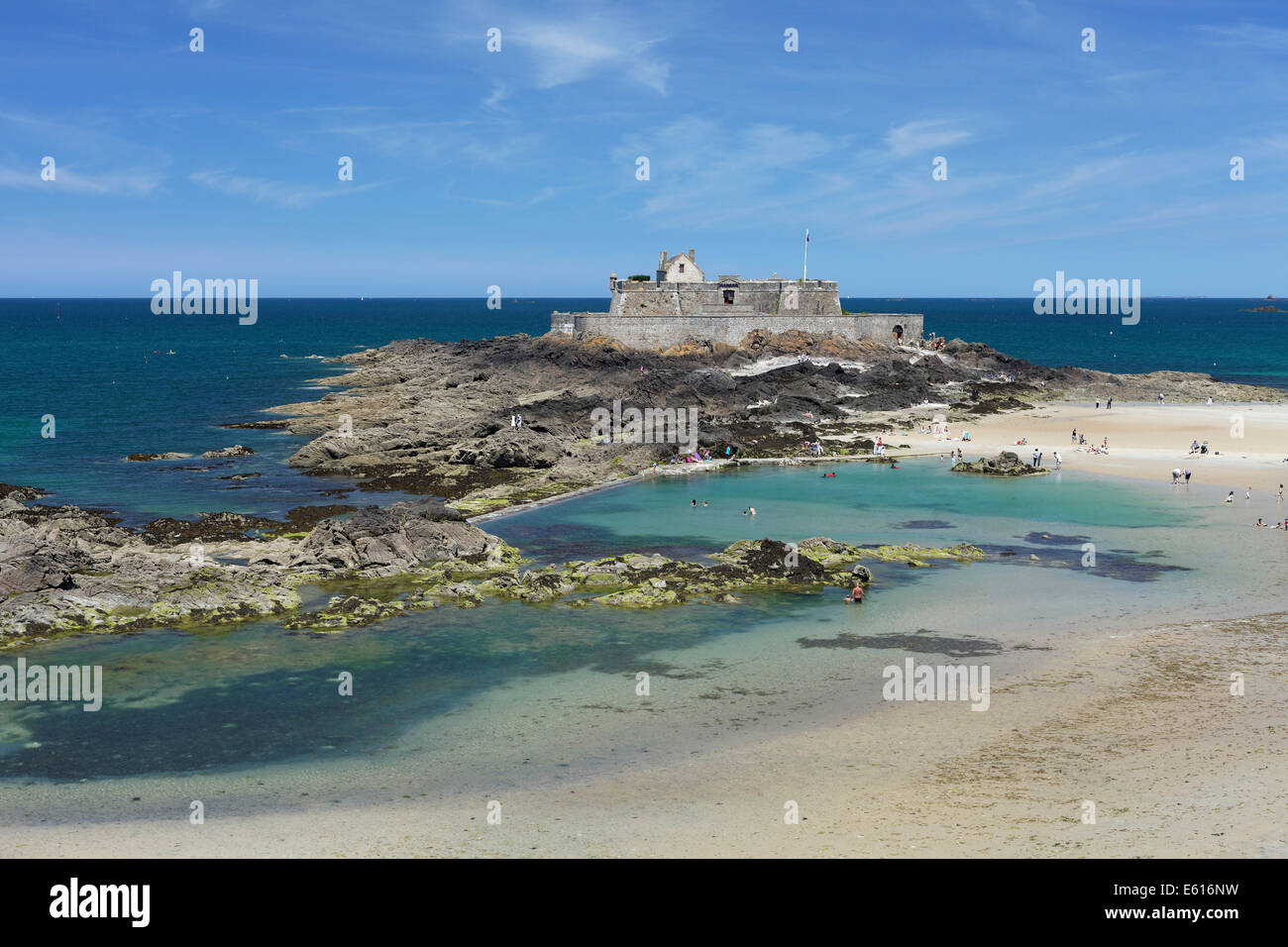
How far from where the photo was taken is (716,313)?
86.4m

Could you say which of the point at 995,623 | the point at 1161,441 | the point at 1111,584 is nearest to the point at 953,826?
the point at 995,623

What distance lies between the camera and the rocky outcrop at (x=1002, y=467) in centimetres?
4950

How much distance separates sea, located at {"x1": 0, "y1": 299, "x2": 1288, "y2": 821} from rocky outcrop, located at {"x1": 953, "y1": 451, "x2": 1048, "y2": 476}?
1.12 metres

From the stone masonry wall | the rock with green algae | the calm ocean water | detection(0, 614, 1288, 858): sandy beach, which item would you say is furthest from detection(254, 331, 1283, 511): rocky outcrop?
detection(0, 614, 1288, 858): sandy beach

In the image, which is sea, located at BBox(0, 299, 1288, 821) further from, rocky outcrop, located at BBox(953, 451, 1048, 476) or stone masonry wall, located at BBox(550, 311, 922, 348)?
stone masonry wall, located at BBox(550, 311, 922, 348)

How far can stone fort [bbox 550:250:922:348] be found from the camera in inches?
3250

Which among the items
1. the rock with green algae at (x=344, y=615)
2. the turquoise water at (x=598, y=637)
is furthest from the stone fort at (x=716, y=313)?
the rock with green algae at (x=344, y=615)

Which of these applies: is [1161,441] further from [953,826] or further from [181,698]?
[181,698]

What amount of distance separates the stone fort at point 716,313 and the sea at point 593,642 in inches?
1248

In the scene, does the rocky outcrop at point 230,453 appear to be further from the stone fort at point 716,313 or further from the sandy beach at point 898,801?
the sandy beach at point 898,801

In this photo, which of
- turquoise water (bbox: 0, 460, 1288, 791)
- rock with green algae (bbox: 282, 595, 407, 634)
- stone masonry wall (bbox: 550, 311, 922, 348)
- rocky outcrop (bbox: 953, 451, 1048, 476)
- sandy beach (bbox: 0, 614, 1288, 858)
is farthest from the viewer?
stone masonry wall (bbox: 550, 311, 922, 348)

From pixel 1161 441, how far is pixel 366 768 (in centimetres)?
5138

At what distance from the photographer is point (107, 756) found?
19969mm
